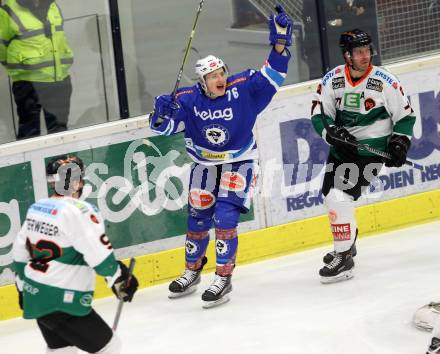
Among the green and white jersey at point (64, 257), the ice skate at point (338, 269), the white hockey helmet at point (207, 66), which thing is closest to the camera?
the green and white jersey at point (64, 257)

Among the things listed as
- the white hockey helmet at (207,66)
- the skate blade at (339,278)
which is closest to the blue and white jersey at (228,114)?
the white hockey helmet at (207,66)

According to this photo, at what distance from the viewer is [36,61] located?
21.6ft

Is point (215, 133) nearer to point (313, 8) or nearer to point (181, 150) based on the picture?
point (181, 150)

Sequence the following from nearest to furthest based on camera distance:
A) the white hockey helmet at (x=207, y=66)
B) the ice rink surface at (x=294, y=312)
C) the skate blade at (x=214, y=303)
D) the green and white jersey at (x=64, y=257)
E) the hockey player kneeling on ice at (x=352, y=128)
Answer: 1. the green and white jersey at (x=64, y=257)
2. the ice rink surface at (x=294, y=312)
3. the white hockey helmet at (x=207, y=66)
4. the skate blade at (x=214, y=303)
5. the hockey player kneeling on ice at (x=352, y=128)

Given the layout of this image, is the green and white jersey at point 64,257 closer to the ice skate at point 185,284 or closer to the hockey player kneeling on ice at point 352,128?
the ice skate at point 185,284

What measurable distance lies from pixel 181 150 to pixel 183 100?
0.72m

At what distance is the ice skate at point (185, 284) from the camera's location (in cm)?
645

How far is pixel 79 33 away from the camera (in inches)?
265

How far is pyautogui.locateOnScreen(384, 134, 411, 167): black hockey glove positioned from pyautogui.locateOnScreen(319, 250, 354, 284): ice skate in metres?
0.60

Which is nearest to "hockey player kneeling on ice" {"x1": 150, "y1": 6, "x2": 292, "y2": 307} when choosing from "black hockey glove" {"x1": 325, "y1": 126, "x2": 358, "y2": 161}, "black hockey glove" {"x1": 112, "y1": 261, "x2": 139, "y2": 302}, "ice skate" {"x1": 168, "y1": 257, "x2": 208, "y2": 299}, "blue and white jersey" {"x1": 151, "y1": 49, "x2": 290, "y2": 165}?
"blue and white jersey" {"x1": 151, "y1": 49, "x2": 290, "y2": 165}

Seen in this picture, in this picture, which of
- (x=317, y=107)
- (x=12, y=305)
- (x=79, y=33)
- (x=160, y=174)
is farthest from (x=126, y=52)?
(x=12, y=305)

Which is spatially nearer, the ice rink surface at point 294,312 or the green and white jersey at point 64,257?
the green and white jersey at point 64,257

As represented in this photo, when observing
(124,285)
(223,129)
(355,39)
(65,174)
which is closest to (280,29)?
(355,39)

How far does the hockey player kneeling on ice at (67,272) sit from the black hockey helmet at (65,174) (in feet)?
0.31
